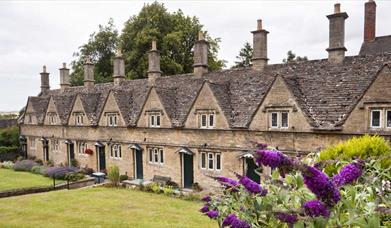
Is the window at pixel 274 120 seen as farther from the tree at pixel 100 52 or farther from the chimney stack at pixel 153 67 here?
the tree at pixel 100 52

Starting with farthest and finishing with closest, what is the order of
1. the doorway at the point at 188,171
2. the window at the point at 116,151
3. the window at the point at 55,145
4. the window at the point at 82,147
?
1. the window at the point at 55,145
2. the window at the point at 82,147
3. the window at the point at 116,151
4. the doorway at the point at 188,171

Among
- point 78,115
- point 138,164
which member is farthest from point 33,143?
point 138,164

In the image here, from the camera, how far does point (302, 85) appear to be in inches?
837

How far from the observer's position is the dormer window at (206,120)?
23.9 meters

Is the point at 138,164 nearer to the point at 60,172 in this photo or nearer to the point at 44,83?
the point at 60,172

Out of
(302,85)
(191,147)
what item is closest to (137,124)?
(191,147)

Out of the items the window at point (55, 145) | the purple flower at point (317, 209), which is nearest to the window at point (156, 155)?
the window at point (55, 145)

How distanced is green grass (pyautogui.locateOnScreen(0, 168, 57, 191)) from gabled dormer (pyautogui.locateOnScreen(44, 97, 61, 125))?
6.78 meters

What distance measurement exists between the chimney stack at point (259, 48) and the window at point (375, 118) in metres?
9.34

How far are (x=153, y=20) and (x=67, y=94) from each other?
16.3 meters

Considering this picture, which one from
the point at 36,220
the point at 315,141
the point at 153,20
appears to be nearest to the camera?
the point at 36,220

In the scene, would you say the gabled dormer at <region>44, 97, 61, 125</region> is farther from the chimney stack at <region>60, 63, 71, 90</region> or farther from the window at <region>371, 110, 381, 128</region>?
the window at <region>371, 110, 381, 128</region>

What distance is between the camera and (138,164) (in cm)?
2928

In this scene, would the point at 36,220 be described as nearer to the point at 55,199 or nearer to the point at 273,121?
the point at 55,199
